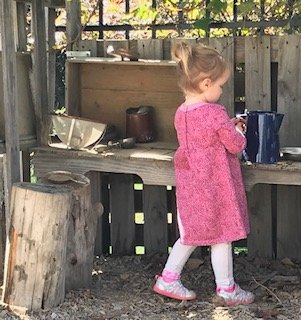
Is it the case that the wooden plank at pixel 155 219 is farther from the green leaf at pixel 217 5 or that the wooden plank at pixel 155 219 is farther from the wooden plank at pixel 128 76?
the green leaf at pixel 217 5

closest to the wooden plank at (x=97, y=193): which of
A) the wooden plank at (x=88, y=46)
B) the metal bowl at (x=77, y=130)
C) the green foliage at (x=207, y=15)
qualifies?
the metal bowl at (x=77, y=130)

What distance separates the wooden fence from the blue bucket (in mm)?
396

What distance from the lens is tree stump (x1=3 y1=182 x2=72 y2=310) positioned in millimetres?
4363

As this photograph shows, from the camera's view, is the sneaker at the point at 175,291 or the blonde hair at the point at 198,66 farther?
the sneaker at the point at 175,291

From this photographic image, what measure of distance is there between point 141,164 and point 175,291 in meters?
0.79

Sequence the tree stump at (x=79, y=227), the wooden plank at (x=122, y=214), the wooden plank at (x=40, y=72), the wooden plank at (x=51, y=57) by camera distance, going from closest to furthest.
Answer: the tree stump at (x=79, y=227) < the wooden plank at (x=40, y=72) < the wooden plank at (x=51, y=57) < the wooden plank at (x=122, y=214)

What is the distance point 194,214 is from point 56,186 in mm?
806

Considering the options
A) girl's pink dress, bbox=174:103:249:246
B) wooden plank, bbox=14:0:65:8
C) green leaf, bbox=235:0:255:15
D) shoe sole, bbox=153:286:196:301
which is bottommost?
shoe sole, bbox=153:286:196:301

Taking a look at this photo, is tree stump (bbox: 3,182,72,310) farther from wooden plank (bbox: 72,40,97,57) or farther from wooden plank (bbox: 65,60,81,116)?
wooden plank (bbox: 72,40,97,57)

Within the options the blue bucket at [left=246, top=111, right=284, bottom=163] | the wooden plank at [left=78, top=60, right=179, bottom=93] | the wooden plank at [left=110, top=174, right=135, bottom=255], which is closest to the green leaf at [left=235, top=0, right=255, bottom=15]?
the wooden plank at [left=78, top=60, right=179, bottom=93]

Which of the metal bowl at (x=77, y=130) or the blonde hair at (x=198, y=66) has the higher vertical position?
the blonde hair at (x=198, y=66)

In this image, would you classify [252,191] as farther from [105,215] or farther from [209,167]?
[105,215]

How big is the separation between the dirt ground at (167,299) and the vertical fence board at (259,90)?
0.32 meters

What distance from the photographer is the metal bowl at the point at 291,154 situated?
4.64 meters
